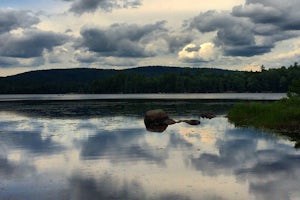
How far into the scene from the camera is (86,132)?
4594 cm

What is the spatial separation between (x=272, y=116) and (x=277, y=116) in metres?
1.35

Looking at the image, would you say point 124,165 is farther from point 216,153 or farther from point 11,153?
point 11,153

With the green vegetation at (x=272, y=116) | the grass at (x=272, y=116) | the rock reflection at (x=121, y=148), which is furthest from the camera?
the green vegetation at (x=272, y=116)

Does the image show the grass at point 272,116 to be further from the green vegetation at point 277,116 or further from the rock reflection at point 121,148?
the rock reflection at point 121,148

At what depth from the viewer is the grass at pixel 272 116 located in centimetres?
4241

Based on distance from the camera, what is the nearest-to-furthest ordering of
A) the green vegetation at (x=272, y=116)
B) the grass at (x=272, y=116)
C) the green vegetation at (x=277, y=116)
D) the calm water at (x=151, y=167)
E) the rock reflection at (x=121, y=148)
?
the calm water at (x=151, y=167)
the rock reflection at (x=121, y=148)
the green vegetation at (x=277, y=116)
the grass at (x=272, y=116)
the green vegetation at (x=272, y=116)

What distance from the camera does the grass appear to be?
139ft

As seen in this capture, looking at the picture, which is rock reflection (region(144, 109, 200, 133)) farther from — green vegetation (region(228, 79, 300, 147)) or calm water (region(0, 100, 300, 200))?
calm water (region(0, 100, 300, 200))

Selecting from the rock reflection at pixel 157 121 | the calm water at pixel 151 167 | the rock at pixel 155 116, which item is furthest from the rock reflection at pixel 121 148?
the rock at pixel 155 116

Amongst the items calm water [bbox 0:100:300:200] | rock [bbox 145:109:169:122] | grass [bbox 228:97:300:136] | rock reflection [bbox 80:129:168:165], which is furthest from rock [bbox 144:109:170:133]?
calm water [bbox 0:100:300:200]

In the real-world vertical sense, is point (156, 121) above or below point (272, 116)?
below

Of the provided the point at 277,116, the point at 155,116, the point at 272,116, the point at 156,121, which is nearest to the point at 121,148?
the point at 277,116

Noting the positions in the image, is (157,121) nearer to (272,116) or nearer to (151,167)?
(272,116)

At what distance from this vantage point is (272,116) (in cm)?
4656
